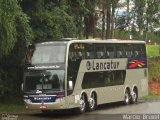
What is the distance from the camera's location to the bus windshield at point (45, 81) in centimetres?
2492

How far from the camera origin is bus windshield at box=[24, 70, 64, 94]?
2492 cm

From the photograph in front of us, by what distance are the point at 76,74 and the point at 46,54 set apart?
1.79m

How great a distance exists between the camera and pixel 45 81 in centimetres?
2508

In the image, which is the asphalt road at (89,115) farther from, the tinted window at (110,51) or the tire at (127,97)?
the tire at (127,97)

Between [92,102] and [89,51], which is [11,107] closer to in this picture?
[92,102]

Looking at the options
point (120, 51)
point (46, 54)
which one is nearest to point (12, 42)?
point (46, 54)

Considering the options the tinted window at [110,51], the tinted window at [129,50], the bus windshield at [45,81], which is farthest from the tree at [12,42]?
the tinted window at [129,50]

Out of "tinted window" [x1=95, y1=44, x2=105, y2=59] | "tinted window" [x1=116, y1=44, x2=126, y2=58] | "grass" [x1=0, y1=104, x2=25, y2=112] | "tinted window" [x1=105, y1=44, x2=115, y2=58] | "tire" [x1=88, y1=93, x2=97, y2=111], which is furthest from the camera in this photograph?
"tinted window" [x1=116, y1=44, x2=126, y2=58]

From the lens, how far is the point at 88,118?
78.6 feet

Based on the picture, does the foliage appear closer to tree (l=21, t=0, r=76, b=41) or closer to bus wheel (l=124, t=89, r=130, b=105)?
bus wheel (l=124, t=89, r=130, b=105)

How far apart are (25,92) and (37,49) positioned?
2145 millimetres

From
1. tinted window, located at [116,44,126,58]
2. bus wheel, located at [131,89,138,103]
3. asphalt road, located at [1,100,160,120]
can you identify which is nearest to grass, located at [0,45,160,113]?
asphalt road, located at [1,100,160,120]

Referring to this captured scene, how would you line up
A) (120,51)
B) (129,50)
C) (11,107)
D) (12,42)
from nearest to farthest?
1. (12,42)
2. (11,107)
3. (120,51)
4. (129,50)

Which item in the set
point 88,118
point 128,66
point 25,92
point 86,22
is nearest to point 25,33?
point 25,92
